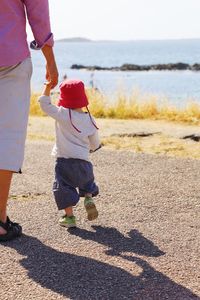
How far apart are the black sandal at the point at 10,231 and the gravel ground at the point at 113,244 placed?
0.05m

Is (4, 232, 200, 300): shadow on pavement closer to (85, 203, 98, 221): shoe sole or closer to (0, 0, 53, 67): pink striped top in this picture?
(85, 203, 98, 221): shoe sole

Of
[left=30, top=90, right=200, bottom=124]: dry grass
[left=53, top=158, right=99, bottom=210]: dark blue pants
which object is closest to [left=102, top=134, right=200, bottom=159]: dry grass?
[left=30, top=90, right=200, bottom=124]: dry grass

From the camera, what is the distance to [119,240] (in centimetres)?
420

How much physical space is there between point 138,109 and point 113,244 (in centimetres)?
899

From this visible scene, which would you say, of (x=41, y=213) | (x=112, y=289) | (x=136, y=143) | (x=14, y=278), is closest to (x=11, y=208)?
(x=41, y=213)

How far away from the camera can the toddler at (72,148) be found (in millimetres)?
4469

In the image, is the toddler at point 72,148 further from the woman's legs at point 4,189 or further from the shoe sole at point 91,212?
the woman's legs at point 4,189

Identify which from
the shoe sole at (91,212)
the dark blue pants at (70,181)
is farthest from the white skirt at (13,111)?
the shoe sole at (91,212)

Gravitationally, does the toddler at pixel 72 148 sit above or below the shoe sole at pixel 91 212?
above

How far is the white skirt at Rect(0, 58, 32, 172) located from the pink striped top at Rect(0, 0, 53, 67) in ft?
0.27

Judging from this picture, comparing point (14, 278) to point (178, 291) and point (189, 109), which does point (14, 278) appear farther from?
point (189, 109)

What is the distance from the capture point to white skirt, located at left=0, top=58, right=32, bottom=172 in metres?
3.97

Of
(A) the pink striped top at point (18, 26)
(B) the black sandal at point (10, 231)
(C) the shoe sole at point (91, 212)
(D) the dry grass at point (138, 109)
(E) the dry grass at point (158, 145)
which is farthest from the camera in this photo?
(D) the dry grass at point (138, 109)

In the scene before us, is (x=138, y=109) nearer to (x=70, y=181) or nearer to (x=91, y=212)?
(x=70, y=181)
